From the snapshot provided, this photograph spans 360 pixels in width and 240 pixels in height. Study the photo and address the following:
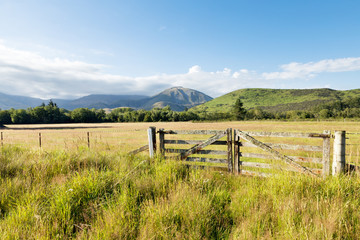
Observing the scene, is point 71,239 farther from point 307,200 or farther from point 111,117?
point 111,117

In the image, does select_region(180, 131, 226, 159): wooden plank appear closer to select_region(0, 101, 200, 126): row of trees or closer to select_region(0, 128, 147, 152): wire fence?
select_region(0, 128, 147, 152): wire fence

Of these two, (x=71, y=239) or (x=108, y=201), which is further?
(x=108, y=201)

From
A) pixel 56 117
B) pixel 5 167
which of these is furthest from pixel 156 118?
pixel 5 167

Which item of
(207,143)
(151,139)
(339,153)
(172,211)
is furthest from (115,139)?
(339,153)

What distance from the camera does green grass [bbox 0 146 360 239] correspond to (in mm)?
2652

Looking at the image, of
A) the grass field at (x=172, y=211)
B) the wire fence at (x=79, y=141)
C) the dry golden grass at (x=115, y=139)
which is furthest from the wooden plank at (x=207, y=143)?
the wire fence at (x=79, y=141)

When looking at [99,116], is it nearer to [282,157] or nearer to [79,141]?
[79,141]

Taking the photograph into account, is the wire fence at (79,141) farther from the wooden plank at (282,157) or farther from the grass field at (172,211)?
the wooden plank at (282,157)

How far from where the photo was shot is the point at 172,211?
306cm

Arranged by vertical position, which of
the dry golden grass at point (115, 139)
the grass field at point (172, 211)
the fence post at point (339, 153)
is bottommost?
the dry golden grass at point (115, 139)

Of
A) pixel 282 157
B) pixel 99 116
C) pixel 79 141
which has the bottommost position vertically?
pixel 282 157

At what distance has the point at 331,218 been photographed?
2709mm

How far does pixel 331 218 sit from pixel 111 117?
4612 inches

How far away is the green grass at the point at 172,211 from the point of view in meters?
2.65
